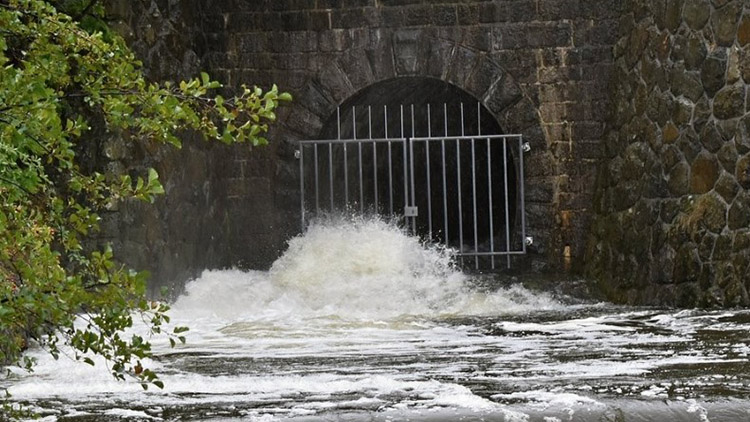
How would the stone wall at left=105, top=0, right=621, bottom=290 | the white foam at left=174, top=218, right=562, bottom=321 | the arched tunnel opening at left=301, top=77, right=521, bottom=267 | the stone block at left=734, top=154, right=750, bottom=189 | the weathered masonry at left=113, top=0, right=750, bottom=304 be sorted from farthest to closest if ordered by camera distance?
1. the arched tunnel opening at left=301, top=77, right=521, bottom=267
2. the stone wall at left=105, top=0, right=621, bottom=290
3. the weathered masonry at left=113, top=0, right=750, bottom=304
4. the white foam at left=174, top=218, right=562, bottom=321
5. the stone block at left=734, top=154, right=750, bottom=189

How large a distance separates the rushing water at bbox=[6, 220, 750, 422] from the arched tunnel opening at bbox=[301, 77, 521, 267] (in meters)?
0.57

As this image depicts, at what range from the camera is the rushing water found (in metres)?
4.04

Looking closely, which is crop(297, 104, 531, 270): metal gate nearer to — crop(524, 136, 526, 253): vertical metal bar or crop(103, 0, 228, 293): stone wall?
crop(524, 136, 526, 253): vertical metal bar

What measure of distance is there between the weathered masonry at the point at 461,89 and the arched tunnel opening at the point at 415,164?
0.67 ft

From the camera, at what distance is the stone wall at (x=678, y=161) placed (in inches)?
313

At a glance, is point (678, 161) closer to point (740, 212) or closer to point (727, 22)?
point (740, 212)

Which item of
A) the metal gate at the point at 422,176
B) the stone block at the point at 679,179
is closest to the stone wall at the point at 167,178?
the metal gate at the point at 422,176

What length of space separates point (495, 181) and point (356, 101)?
9.77 ft

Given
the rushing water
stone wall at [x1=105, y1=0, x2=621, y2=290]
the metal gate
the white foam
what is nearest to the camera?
the rushing water

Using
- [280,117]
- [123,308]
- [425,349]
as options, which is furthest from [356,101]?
[123,308]

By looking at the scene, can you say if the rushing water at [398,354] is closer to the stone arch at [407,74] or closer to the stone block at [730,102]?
the stone arch at [407,74]

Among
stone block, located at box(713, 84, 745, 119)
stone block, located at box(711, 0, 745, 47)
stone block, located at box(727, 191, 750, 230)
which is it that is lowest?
stone block, located at box(727, 191, 750, 230)

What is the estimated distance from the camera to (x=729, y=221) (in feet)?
26.2

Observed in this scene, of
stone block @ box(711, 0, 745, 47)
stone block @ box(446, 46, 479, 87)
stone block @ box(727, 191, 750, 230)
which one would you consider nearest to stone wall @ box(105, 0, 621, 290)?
stone block @ box(446, 46, 479, 87)
